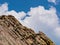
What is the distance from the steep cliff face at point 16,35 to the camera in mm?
68188

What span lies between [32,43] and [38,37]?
25.2ft

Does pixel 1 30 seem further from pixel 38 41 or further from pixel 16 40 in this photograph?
pixel 38 41

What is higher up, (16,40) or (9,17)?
(9,17)

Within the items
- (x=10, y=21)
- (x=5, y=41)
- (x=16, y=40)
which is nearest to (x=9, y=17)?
A: (x=10, y=21)

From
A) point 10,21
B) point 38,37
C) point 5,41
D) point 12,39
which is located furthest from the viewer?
point 38,37

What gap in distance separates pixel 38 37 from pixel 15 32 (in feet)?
45.9

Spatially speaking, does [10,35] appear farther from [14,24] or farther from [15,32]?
[14,24]

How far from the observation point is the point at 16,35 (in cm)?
7662

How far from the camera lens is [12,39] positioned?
7025 cm

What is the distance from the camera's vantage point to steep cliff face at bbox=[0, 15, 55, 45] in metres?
68.2

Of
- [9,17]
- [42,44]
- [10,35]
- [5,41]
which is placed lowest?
[5,41]

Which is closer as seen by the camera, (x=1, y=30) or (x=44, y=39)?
(x=1, y=30)

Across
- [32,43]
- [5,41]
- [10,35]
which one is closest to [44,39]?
[32,43]

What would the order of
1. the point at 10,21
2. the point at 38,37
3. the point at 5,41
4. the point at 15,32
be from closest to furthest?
the point at 5,41 < the point at 15,32 < the point at 10,21 < the point at 38,37
